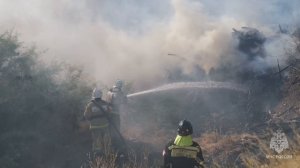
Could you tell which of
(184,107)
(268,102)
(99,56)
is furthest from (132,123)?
(99,56)

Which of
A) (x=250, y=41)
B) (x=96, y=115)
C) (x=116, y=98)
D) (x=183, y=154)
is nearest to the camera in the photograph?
(x=183, y=154)

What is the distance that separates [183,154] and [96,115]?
4092 mm

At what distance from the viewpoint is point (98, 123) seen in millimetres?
10852

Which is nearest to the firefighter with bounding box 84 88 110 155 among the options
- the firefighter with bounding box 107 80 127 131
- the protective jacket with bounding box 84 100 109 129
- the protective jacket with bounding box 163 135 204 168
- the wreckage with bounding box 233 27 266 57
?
the protective jacket with bounding box 84 100 109 129

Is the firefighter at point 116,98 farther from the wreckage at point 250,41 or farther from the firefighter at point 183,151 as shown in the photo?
the wreckage at point 250,41

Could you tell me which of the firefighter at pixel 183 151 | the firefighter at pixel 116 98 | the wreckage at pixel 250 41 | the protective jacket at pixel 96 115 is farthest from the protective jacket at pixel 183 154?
the wreckage at pixel 250 41

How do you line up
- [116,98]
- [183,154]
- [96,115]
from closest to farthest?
[183,154] < [96,115] < [116,98]

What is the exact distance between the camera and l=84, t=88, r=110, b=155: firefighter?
423 inches

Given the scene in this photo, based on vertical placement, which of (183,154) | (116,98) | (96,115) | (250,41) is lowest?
(183,154)

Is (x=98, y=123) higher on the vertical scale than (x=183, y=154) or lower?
higher

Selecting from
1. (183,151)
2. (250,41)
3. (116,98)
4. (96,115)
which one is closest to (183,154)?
(183,151)

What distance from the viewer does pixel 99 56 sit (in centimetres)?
1908

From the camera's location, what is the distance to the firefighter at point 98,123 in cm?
1074

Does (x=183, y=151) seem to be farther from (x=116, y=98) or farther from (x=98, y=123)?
(x=116, y=98)
